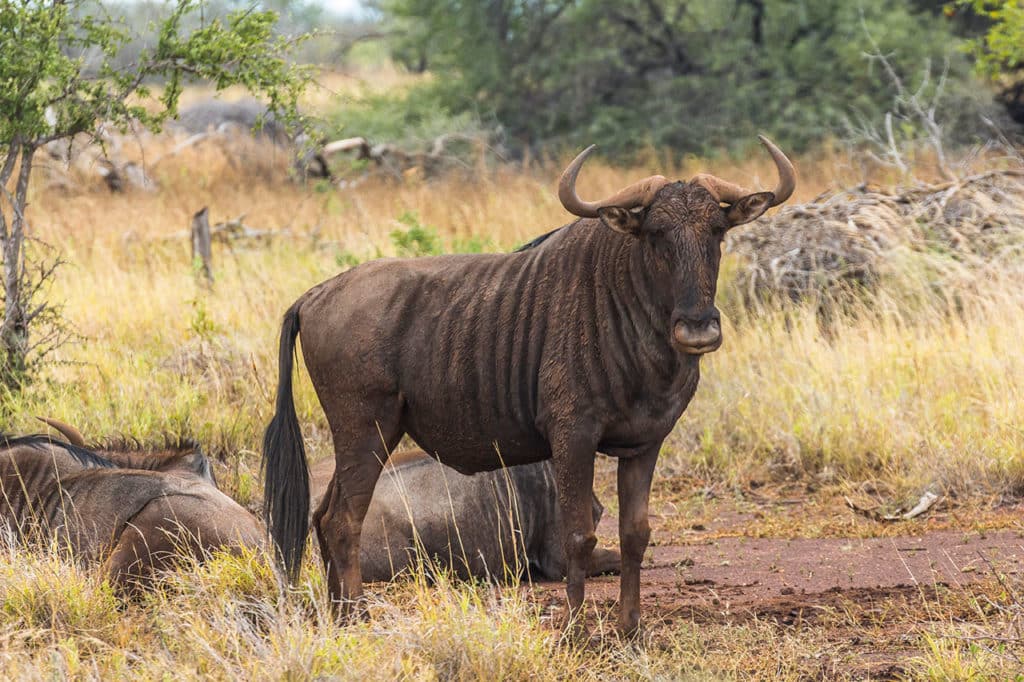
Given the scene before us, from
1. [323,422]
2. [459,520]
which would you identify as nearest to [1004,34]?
[323,422]

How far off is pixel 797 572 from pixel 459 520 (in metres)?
1.70

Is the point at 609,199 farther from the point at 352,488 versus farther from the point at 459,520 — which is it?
the point at 459,520

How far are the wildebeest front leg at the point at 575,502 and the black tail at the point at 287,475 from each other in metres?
1.23

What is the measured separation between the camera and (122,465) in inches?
268

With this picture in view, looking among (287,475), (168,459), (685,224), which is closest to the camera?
(685,224)

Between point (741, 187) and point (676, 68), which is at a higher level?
point (741, 187)

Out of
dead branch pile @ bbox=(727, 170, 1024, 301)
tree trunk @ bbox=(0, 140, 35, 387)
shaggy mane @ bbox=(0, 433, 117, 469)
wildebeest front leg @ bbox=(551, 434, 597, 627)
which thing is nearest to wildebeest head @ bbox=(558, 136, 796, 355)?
wildebeest front leg @ bbox=(551, 434, 597, 627)

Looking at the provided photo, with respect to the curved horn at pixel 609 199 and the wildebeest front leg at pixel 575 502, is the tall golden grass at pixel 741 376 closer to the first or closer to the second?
the wildebeest front leg at pixel 575 502

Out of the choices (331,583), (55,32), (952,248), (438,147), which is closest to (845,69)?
(438,147)

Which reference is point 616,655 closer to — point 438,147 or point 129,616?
point 129,616

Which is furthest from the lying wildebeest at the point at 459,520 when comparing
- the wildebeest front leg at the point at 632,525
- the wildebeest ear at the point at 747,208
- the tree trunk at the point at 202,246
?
the tree trunk at the point at 202,246

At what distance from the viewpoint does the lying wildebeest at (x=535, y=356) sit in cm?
473

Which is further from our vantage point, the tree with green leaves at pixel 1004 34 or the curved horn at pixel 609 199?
the tree with green leaves at pixel 1004 34

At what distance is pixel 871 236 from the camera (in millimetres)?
10703
